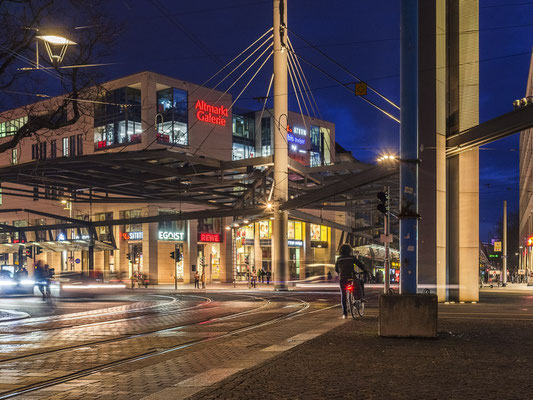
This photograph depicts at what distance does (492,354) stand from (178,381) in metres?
4.75

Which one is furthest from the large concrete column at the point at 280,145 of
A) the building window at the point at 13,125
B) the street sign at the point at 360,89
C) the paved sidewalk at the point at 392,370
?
the paved sidewalk at the point at 392,370

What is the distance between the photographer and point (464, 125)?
2525 cm

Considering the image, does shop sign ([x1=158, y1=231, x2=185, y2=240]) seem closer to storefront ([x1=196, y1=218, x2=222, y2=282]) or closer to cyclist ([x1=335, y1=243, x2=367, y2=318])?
storefront ([x1=196, y1=218, x2=222, y2=282])

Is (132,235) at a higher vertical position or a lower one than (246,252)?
higher

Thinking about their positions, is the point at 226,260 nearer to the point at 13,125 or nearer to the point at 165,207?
the point at 165,207

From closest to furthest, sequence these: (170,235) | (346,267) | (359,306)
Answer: (346,267)
(359,306)
(170,235)

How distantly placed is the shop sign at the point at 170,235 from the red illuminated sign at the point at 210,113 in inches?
430

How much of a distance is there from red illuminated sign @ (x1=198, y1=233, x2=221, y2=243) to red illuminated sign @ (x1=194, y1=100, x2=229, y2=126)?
10838mm

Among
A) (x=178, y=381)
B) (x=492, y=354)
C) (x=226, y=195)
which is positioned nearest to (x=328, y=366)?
(x=178, y=381)

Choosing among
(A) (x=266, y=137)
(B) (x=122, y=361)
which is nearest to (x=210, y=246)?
(A) (x=266, y=137)

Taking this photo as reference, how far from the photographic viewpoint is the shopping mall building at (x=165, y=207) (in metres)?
57.1

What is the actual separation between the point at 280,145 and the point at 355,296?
25.1 m

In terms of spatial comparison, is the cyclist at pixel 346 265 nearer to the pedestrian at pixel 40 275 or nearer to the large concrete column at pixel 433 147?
the large concrete column at pixel 433 147

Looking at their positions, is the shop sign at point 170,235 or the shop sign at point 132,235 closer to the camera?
the shop sign at point 132,235
